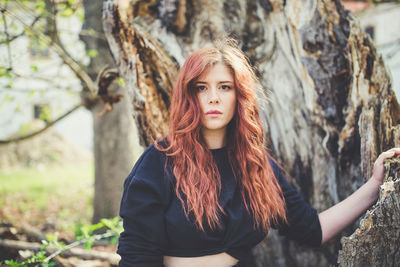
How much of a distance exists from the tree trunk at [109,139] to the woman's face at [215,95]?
3.16m

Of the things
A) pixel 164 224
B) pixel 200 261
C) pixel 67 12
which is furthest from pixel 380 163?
pixel 67 12

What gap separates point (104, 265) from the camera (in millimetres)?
3191

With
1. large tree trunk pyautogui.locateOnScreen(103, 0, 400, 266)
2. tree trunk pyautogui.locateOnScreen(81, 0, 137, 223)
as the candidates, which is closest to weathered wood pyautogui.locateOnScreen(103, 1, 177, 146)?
large tree trunk pyautogui.locateOnScreen(103, 0, 400, 266)

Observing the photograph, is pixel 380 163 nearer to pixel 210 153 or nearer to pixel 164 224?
pixel 210 153

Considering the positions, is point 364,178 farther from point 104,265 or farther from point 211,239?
point 104,265

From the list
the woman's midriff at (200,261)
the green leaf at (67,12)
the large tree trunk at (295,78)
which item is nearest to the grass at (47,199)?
the green leaf at (67,12)

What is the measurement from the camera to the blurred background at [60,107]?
3668 mm

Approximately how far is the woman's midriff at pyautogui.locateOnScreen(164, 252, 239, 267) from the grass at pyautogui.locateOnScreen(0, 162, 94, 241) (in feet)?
10.7

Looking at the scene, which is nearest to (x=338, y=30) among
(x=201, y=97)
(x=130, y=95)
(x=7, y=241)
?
(x=201, y=97)

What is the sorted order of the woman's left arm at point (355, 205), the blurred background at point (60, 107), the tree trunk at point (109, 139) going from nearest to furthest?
the woman's left arm at point (355, 205) < the blurred background at point (60, 107) < the tree trunk at point (109, 139)

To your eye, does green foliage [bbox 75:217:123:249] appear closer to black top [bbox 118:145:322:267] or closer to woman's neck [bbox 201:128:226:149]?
black top [bbox 118:145:322:267]

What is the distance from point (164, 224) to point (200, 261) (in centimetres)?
31

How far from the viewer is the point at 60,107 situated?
257 inches

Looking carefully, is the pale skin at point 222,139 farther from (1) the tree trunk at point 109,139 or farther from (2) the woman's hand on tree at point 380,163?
(1) the tree trunk at point 109,139
